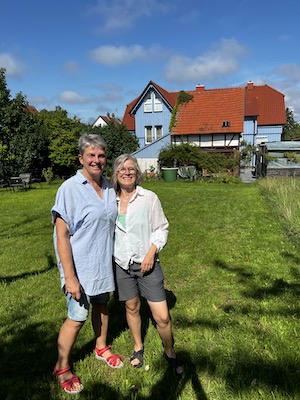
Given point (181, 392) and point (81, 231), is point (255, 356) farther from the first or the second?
point (81, 231)

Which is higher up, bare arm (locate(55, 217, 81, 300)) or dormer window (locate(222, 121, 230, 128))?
dormer window (locate(222, 121, 230, 128))

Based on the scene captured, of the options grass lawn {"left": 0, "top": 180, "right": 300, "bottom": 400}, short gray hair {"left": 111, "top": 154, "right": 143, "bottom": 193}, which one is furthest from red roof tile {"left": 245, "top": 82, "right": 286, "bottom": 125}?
short gray hair {"left": 111, "top": 154, "right": 143, "bottom": 193}

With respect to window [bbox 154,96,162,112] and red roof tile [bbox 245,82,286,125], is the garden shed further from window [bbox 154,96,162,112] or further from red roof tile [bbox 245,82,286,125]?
red roof tile [bbox 245,82,286,125]

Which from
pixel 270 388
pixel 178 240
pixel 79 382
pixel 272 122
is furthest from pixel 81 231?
pixel 272 122

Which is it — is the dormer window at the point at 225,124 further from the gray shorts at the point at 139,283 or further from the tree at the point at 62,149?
the gray shorts at the point at 139,283

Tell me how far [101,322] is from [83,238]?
0.93m

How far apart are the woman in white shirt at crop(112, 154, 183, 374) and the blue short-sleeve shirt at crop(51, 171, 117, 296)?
0.42 feet

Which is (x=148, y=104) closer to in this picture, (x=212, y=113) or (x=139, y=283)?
(x=212, y=113)

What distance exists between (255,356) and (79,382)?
1.56 metres

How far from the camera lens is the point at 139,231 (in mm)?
2508

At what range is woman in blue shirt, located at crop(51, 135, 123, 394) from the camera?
2.23m

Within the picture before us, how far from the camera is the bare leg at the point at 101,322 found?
2.72 meters

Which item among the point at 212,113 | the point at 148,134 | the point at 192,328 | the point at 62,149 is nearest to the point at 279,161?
the point at 212,113

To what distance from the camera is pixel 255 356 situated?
2.79m
